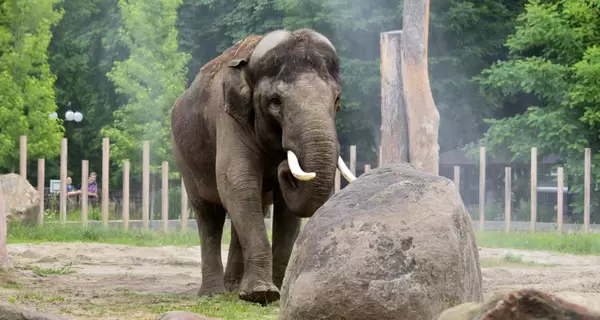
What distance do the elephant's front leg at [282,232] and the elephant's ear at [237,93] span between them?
829 mm

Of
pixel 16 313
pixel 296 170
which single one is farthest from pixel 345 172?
pixel 16 313

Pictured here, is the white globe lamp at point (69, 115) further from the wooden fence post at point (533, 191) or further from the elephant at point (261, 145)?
the elephant at point (261, 145)

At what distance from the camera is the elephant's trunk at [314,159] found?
923 cm

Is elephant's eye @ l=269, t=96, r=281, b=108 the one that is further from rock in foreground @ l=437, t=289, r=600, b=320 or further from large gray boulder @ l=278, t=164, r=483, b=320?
rock in foreground @ l=437, t=289, r=600, b=320

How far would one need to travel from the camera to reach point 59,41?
38.9 metres

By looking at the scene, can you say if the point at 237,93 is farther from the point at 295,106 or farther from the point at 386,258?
the point at 386,258

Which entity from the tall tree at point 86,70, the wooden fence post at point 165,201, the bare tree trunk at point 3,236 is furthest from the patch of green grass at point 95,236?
the tall tree at point 86,70

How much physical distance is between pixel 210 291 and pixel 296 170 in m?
2.26

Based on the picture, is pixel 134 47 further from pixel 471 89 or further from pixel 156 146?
pixel 471 89

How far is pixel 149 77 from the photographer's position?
32.0m

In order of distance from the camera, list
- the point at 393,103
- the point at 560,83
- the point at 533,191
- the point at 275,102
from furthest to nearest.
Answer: the point at 560,83 < the point at 533,191 < the point at 393,103 < the point at 275,102

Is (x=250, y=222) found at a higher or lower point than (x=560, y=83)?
lower

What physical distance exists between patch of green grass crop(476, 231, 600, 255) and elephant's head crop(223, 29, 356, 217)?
8.83 metres

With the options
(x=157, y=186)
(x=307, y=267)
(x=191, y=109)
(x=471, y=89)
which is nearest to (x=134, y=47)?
(x=157, y=186)
